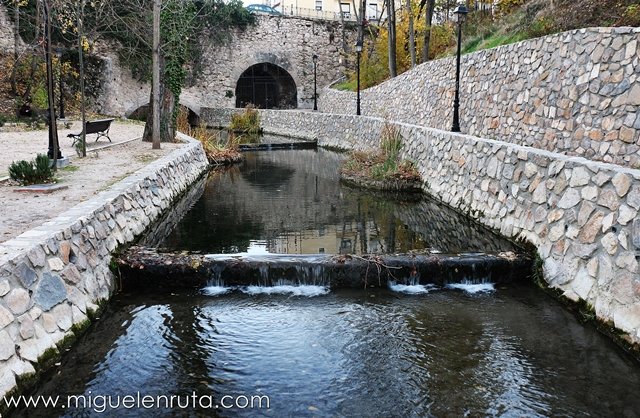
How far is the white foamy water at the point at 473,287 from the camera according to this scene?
6728 mm

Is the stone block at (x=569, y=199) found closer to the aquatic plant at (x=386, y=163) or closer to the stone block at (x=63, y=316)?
the stone block at (x=63, y=316)

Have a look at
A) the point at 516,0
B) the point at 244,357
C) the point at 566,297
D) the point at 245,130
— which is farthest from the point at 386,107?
the point at 244,357

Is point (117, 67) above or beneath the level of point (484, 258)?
above

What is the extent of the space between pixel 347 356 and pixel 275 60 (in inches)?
1336

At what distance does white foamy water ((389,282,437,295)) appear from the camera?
21.8ft

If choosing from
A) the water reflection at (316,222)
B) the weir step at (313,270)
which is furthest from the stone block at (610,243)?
the water reflection at (316,222)

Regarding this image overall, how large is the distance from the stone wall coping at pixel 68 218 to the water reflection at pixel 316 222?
42.1 inches

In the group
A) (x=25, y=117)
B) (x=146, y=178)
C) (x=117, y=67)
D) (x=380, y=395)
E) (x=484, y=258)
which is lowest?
(x=380, y=395)

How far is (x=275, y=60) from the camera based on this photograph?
121ft

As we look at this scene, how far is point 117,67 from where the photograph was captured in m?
30.8

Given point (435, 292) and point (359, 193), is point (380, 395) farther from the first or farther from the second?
point (359, 193)

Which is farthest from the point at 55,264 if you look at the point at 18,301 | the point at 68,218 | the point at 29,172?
the point at 29,172

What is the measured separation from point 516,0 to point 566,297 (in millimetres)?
16697

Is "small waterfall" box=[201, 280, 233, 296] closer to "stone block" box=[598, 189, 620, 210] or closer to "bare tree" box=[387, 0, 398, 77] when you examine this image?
"stone block" box=[598, 189, 620, 210]
